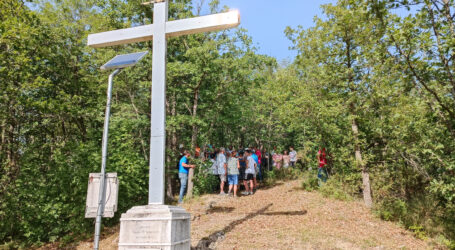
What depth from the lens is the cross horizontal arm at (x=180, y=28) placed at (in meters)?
5.29

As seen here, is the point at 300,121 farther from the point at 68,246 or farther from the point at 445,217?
the point at 68,246

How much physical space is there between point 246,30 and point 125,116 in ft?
21.2

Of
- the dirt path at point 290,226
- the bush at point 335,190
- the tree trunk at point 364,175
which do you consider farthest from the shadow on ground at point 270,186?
the tree trunk at point 364,175

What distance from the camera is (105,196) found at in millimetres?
4723

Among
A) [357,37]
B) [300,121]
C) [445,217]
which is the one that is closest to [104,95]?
[300,121]

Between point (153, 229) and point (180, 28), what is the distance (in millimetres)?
3474

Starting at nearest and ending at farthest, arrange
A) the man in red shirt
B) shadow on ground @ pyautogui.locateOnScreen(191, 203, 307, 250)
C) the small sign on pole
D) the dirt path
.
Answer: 1. the small sign on pole
2. shadow on ground @ pyautogui.locateOnScreen(191, 203, 307, 250)
3. the dirt path
4. the man in red shirt

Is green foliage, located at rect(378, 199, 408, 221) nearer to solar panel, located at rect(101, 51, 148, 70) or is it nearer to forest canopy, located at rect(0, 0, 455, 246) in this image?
forest canopy, located at rect(0, 0, 455, 246)

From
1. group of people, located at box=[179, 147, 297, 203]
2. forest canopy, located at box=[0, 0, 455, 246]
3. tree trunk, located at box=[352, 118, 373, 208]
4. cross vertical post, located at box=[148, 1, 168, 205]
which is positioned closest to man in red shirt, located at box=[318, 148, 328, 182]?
forest canopy, located at box=[0, 0, 455, 246]

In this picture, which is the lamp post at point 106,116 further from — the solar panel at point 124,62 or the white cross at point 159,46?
the white cross at point 159,46

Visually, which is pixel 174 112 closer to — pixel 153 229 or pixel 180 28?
pixel 180 28

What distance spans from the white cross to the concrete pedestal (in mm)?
311

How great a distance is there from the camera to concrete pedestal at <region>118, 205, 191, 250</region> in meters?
4.48

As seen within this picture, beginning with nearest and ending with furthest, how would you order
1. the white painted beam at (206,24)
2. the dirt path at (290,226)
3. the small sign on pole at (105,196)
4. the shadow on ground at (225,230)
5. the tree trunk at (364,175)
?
the small sign on pole at (105,196) < the white painted beam at (206,24) < the shadow on ground at (225,230) < the dirt path at (290,226) < the tree trunk at (364,175)
